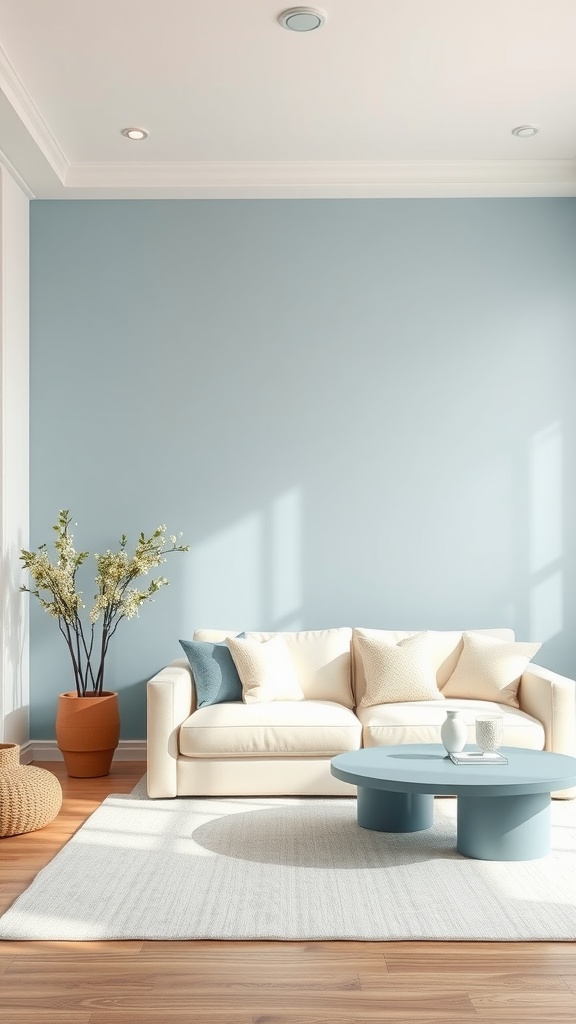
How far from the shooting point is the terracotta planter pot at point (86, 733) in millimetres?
5031

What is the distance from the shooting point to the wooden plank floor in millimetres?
2445

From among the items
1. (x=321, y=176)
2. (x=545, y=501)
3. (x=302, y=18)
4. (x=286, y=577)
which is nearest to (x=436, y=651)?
(x=286, y=577)

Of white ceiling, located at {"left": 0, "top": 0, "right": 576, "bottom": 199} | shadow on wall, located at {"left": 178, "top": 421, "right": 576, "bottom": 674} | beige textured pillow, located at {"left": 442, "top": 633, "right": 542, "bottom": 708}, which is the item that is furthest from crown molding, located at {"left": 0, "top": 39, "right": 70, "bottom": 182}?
beige textured pillow, located at {"left": 442, "top": 633, "right": 542, "bottom": 708}

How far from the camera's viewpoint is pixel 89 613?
17.9 feet

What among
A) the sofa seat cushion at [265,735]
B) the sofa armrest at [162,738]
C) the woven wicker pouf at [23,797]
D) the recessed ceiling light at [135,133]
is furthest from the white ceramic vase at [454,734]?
the recessed ceiling light at [135,133]

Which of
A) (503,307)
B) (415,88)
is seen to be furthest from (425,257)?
(415,88)

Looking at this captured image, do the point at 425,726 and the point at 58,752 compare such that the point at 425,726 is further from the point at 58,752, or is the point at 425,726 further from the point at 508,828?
the point at 58,752

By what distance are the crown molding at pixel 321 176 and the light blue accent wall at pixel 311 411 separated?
174 millimetres

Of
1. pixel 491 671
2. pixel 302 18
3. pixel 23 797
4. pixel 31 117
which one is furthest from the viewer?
pixel 491 671

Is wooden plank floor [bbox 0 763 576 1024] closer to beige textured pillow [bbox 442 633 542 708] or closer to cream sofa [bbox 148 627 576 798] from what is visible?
cream sofa [bbox 148 627 576 798]

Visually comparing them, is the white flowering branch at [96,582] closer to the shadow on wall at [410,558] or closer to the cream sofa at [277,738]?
the shadow on wall at [410,558]

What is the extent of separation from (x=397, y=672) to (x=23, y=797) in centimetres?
193

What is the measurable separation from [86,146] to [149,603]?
2.55 metres

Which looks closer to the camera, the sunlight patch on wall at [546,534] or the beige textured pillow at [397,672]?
the beige textured pillow at [397,672]
